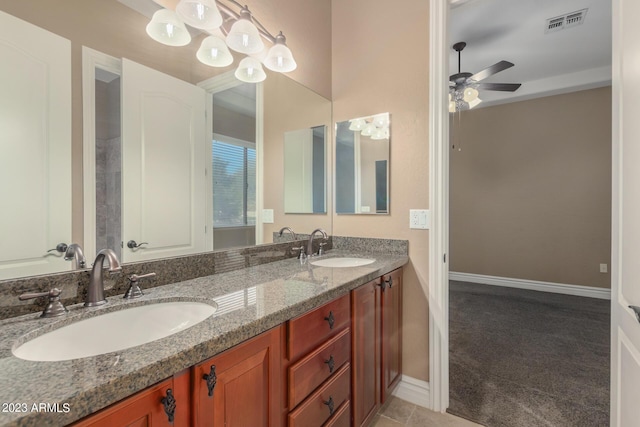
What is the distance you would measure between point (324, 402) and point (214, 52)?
5.39 feet

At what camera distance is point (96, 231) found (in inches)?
40.7

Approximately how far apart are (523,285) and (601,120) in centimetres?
236

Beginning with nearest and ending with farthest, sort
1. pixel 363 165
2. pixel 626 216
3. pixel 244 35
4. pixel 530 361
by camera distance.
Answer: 1. pixel 626 216
2. pixel 244 35
3. pixel 363 165
4. pixel 530 361

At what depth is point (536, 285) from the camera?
13.6 ft

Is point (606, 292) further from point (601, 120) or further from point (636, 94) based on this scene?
point (636, 94)

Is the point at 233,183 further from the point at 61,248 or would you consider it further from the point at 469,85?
the point at 469,85

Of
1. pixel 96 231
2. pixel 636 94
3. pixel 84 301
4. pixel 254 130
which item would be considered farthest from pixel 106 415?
pixel 636 94

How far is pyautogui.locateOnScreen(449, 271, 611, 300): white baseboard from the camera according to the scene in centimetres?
379

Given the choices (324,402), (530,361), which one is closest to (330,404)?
(324,402)

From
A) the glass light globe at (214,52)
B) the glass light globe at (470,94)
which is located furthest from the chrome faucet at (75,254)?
the glass light globe at (470,94)

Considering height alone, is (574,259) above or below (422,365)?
above

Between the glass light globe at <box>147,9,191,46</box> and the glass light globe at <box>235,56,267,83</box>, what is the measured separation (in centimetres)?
32

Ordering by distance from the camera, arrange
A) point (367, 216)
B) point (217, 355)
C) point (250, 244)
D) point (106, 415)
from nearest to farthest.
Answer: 1. point (106, 415)
2. point (217, 355)
3. point (250, 244)
4. point (367, 216)

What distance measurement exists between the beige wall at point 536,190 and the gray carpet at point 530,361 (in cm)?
64
